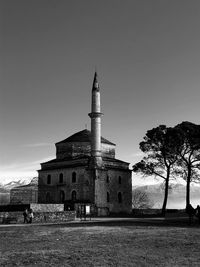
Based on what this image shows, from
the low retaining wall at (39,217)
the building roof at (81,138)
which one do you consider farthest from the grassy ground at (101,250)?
the building roof at (81,138)

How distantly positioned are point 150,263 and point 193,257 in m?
1.69

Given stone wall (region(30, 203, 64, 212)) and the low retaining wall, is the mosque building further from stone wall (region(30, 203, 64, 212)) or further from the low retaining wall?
the low retaining wall

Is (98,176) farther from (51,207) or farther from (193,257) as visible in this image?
(193,257)

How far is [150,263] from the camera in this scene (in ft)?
37.6

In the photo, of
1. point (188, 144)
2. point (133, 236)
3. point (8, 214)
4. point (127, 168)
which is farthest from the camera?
point (127, 168)

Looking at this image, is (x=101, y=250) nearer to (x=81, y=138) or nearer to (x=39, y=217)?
(x=39, y=217)

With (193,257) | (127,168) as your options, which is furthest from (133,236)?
(127,168)

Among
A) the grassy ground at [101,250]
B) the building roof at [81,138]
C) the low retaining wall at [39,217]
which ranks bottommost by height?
the grassy ground at [101,250]

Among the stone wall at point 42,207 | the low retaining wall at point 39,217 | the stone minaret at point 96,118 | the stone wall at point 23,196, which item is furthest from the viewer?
the stone wall at point 23,196

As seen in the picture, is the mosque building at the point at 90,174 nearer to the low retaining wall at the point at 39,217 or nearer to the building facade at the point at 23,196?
the building facade at the point at 23,196

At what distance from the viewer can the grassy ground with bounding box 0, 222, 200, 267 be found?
11.5 meters

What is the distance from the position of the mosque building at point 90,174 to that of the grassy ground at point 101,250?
29.2 metres

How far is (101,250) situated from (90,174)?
36.0 m

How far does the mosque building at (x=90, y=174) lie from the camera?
49.0m
